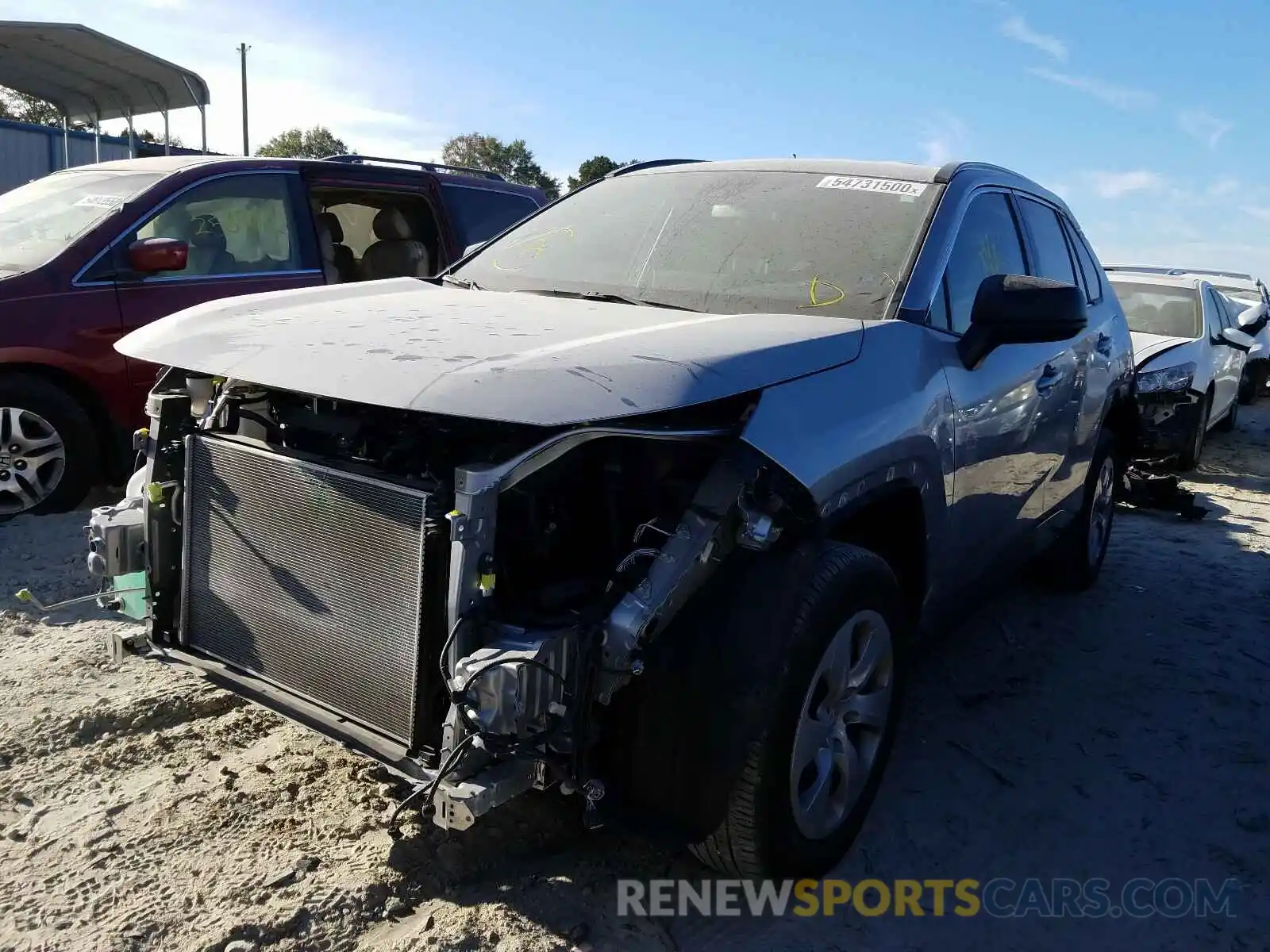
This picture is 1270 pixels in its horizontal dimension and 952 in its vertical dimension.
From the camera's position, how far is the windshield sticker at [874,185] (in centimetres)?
346

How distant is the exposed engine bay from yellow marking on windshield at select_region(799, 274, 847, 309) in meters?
0.78

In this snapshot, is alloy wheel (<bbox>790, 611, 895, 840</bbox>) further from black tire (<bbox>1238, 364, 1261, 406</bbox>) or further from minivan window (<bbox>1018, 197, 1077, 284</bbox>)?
black tire (<bbox>1238, 364, 1261, 406</bbox>)

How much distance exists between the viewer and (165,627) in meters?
2.95

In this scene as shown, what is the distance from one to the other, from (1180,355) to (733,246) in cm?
698

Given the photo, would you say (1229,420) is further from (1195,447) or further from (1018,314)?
(1018,314)

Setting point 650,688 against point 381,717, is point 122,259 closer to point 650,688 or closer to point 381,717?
point 381,717

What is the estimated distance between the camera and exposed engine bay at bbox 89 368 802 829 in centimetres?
220

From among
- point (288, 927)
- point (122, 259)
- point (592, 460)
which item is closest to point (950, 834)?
point (592, 460)

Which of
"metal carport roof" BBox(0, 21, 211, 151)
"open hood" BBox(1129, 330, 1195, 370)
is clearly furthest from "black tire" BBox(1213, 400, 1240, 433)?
"metal carport roof" BBox(0, 21, 211, 151)

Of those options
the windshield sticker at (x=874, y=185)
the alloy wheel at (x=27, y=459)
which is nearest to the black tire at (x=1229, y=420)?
the windshield sticker at (x=874, y=185)

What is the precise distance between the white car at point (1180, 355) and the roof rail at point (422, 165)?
16.5 feet

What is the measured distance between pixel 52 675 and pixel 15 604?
810mm

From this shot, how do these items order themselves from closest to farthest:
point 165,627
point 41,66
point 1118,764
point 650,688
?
point 650,688 → point 165,627 → point 1118,764 → point 41,66

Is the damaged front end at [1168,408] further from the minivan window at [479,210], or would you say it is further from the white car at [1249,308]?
the white car at [1249,308]
